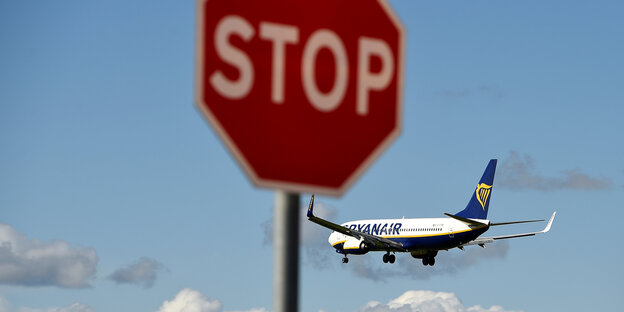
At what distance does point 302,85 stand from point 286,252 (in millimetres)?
768

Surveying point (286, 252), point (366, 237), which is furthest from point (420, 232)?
point (286, 252)

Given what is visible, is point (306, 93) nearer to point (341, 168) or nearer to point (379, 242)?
point (341, 168)

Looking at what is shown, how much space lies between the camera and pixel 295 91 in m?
4.95

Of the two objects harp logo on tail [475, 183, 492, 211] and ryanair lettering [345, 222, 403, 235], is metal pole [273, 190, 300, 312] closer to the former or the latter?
ryanair lettering [345, 222, 403, 235]

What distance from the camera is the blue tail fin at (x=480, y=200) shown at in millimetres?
92125

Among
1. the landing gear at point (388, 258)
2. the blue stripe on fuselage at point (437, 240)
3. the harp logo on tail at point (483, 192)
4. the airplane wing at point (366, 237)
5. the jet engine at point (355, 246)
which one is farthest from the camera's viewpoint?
the harp logo on tail at point (483, 192)

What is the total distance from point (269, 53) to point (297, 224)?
31.6 inches

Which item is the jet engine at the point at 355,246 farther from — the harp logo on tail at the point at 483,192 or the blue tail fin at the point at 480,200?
the harp logo on tail at the point at 483,192

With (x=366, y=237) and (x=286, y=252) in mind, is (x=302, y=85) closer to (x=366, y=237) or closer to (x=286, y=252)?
(x=286, y=252)

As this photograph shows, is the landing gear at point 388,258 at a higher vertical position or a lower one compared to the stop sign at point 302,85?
higher

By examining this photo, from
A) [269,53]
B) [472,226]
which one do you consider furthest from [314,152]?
[472,226]

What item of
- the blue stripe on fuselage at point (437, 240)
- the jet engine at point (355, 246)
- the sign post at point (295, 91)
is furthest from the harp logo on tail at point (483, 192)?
the sign post at point (295, 91)

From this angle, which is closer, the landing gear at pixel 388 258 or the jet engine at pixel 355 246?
the jet engine at pixel 355 246

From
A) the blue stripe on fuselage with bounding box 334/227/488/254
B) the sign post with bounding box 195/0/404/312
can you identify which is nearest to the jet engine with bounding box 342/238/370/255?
the blue stripe on fuselage with bounding box 334/227/488/254
